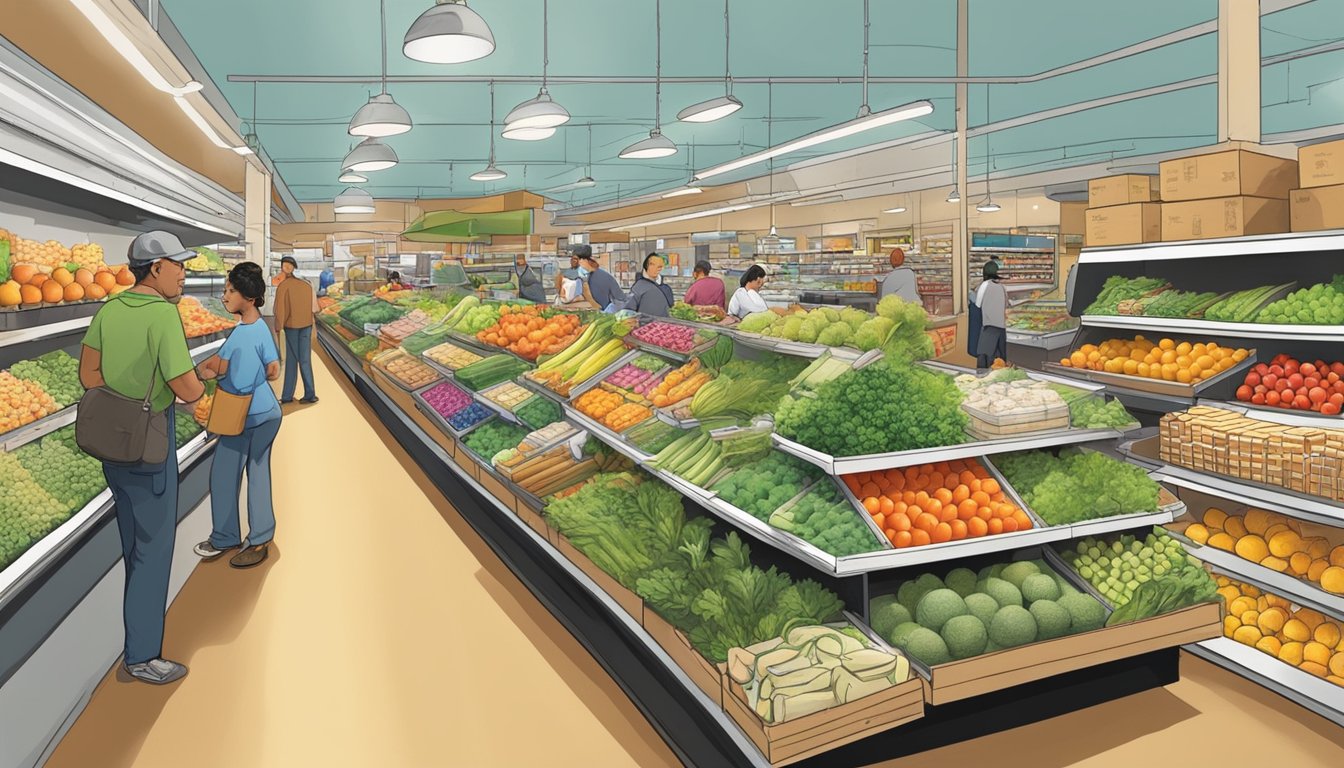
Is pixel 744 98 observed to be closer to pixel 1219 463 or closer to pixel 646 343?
pixel 646 343

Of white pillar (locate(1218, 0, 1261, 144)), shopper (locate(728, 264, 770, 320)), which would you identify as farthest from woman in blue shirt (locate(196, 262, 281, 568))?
white pillar (locate(1218, 0, 1261, 144))

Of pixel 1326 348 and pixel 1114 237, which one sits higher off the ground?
pixel 1114 237

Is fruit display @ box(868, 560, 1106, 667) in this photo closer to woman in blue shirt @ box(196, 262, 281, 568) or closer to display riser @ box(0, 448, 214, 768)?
display riser @ box(0, 448, 214, 768)

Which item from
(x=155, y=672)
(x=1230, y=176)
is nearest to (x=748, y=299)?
(x=1230, y=176)

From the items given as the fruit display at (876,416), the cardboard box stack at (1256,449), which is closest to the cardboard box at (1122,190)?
the cardboard box stack at (1256,449)

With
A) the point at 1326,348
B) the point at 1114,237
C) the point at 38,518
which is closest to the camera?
the point at 38,518

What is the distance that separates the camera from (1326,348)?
13.4 feet

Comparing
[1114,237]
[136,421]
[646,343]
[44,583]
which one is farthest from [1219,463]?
[44,583]

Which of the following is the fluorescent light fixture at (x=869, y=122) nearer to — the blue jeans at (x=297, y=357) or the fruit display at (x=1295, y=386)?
the fruit display at (x=1295, y=386)

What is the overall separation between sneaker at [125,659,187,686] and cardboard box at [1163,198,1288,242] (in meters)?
5.35

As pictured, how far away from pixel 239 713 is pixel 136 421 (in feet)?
3.87

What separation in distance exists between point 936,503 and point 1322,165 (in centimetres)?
290

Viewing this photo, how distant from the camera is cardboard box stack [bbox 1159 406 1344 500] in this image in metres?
3.29

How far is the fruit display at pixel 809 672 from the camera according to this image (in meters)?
2.48
